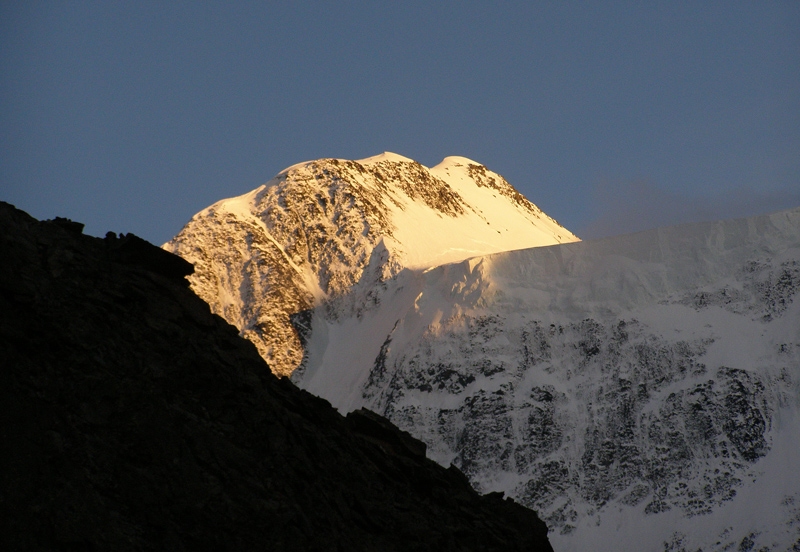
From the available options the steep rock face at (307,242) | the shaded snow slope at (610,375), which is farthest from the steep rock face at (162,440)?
the steep rock face at (307,242)

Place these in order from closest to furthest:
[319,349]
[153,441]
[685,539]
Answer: [153,441]
[685,539]
[319,349]

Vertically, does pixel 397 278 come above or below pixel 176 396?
above

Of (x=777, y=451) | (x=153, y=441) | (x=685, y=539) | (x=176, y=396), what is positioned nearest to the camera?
(x=153, y=441)

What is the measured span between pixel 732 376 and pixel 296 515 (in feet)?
368

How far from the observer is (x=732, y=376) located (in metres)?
142

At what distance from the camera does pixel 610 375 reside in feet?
486

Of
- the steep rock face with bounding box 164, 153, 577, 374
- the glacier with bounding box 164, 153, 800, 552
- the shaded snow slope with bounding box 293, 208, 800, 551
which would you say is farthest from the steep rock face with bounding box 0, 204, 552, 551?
the steep rock face with bounding box 164, 153, 577, 374

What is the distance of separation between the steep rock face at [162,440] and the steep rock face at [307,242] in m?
116

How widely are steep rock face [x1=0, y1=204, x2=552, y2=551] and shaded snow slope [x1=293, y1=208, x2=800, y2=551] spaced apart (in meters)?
88.1

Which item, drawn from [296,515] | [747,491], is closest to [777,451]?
[747,491]

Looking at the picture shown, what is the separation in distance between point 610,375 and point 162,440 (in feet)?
381

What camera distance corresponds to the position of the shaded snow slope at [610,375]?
431 ft

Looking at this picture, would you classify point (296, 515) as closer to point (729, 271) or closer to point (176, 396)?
point (176, 396)

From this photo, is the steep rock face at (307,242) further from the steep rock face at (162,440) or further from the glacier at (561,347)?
the steep rock face at (162,440)
